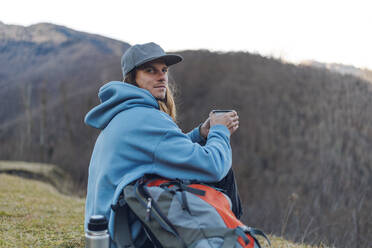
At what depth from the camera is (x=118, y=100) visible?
86.0 inches

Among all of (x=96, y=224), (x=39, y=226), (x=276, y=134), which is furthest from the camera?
(x=276, y=134)

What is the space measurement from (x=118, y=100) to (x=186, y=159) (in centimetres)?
57

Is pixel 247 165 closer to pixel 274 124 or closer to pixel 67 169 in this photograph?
pixel 274 124

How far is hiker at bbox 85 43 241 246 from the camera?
1978 mm

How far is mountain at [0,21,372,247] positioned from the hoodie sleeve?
3.17 metres

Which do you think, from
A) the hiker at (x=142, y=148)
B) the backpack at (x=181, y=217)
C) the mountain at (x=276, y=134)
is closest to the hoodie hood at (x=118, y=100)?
the hiker at (x=142, y=148)

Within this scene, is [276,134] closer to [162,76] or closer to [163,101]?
[163,101]

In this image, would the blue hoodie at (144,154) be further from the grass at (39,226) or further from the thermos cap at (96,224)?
the grass at (39,226)

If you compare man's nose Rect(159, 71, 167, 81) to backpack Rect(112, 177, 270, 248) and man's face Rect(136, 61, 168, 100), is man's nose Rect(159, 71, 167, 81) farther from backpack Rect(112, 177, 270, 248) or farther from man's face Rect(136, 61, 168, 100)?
backpack Rect(112, 177, 270, 248)

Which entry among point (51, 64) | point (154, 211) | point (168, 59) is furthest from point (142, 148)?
point (51, 64)

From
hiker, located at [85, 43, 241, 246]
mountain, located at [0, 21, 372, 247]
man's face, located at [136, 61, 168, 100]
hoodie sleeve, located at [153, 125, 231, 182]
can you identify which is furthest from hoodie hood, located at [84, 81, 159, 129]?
mountain, located at [0, 21, 372, 247]

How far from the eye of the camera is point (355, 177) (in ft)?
41.2

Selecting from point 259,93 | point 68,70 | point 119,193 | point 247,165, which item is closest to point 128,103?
point 119,193

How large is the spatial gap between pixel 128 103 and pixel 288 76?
20628 millimetres
